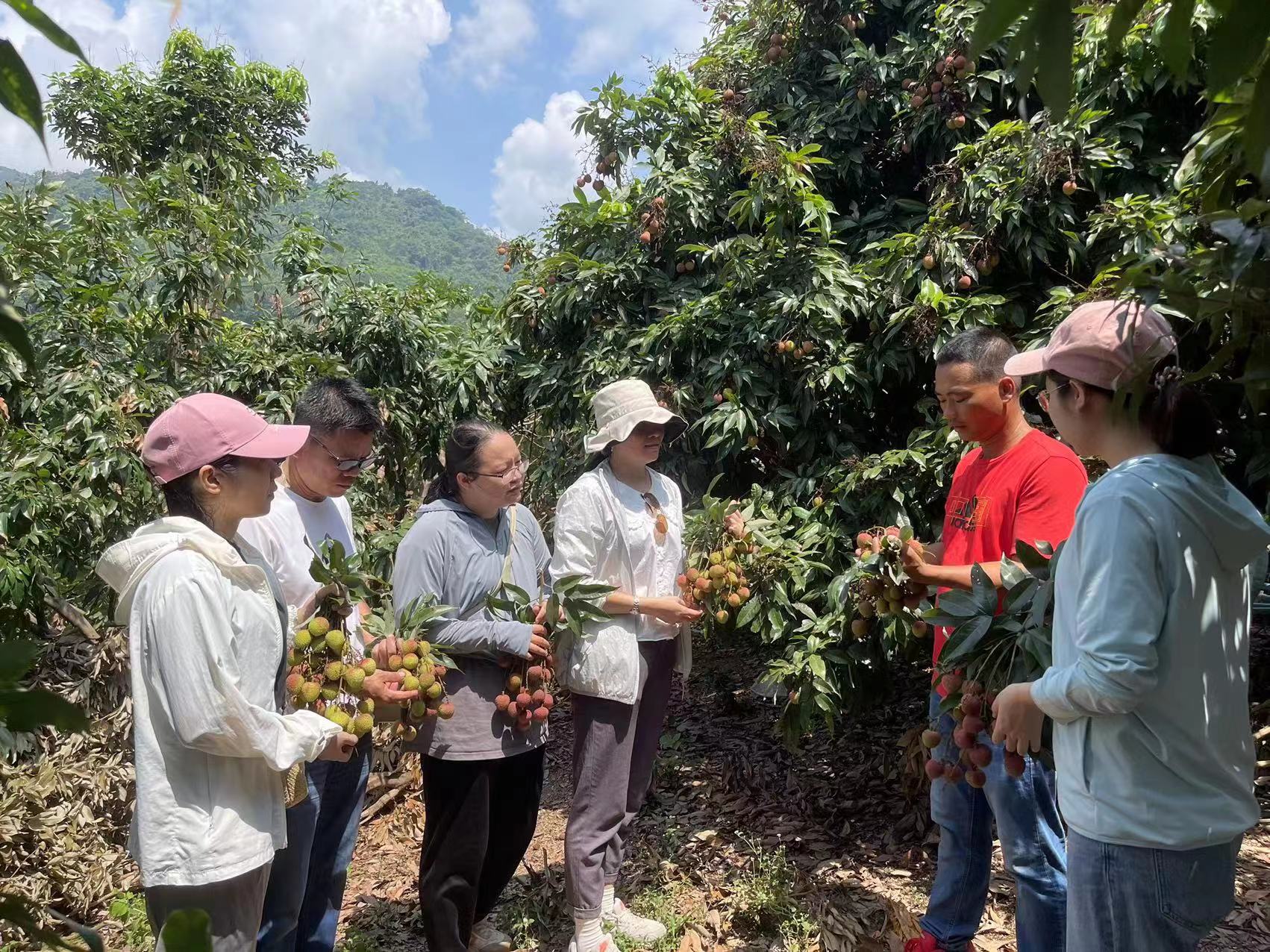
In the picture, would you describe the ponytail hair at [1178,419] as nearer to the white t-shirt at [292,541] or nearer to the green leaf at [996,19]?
the green leaf at [996,19]

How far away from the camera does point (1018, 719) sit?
1.75 m

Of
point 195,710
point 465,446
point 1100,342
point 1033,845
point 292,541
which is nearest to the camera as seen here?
point 1100,342

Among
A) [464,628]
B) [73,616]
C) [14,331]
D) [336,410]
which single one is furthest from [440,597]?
[73,616]

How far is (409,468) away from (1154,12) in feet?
13.5

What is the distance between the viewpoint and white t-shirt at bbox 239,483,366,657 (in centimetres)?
244

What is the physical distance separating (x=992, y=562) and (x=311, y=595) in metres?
1.85

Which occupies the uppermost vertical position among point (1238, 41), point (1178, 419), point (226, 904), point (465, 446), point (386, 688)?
point (1238, 41)

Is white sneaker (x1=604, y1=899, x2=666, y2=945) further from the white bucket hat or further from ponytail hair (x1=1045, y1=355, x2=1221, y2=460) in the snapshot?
ponytail hair (x1=1045, y1=355, x2=1221, y2=460)

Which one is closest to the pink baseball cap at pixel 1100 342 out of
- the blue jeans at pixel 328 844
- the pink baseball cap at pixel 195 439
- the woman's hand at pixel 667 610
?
the woman's hand at pixel 667 610

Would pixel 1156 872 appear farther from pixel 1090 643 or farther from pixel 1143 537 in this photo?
pixel 1143 537

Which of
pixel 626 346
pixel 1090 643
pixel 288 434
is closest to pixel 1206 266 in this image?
pixel 1090 643

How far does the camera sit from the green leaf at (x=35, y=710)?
2.20 ft

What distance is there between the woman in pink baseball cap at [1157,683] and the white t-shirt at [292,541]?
1757 mm

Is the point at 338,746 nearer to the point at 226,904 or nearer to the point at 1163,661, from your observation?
the point at 226,904
